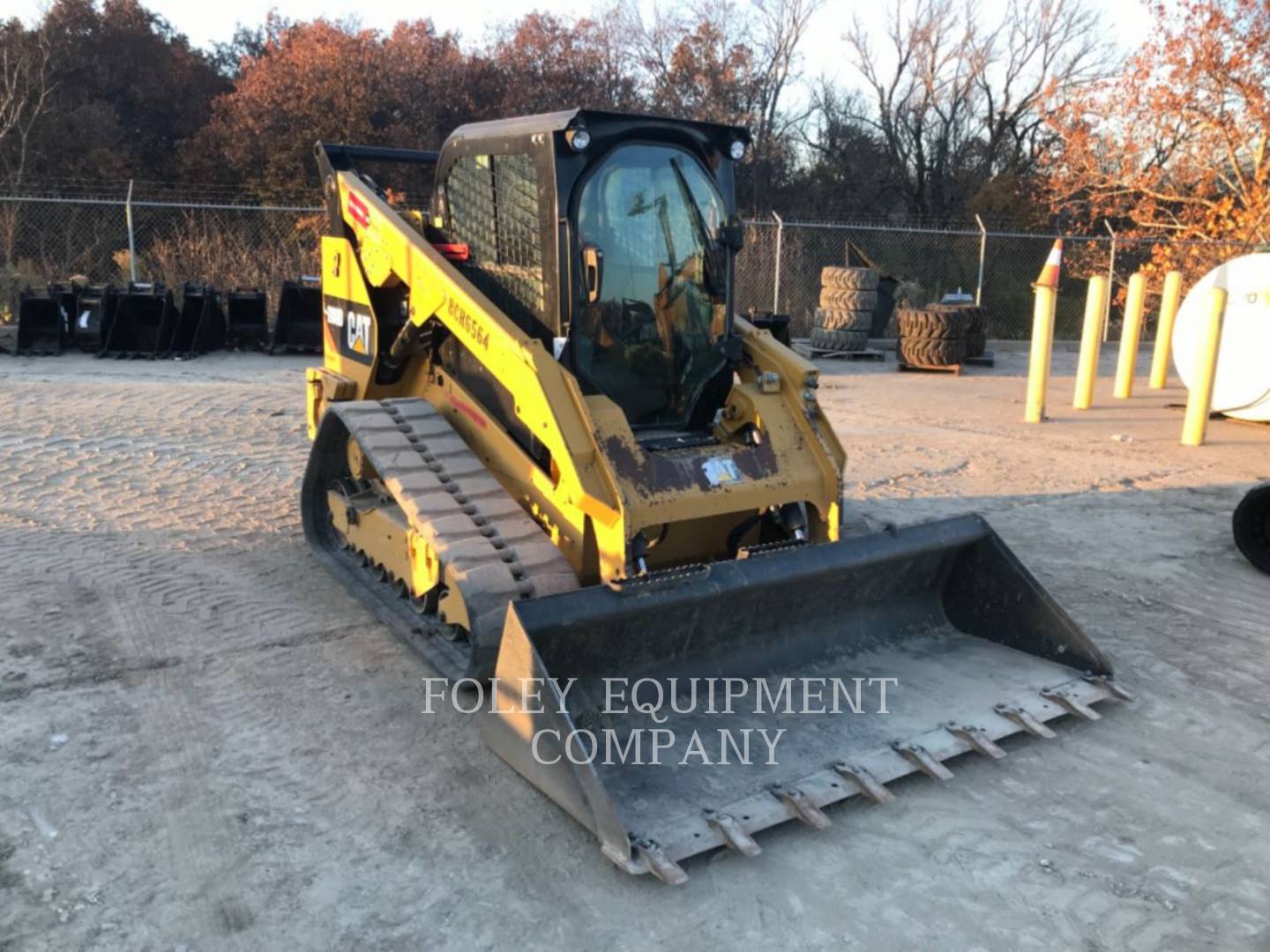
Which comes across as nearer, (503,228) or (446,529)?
(446,529)

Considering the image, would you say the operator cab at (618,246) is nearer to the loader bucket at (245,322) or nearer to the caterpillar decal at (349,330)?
the caterpillar decal at (349,330)

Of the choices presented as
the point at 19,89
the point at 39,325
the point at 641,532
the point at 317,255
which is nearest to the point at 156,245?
the point at 317,255

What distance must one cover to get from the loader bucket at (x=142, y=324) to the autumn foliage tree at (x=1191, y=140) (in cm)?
1541

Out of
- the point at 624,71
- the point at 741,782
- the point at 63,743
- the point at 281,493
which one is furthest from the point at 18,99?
the point at 741,782

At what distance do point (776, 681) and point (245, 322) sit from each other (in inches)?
476

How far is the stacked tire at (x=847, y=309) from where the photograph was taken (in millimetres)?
16297

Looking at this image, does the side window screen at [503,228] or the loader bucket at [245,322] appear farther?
the loader bucket at [245,322]

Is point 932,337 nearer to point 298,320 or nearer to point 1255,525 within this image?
point 298,320

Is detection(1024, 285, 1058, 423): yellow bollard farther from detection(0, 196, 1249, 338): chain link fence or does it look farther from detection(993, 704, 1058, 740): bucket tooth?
detection(993, 704, 1058, 740): bucket tooth

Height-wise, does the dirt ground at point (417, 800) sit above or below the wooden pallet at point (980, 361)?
below

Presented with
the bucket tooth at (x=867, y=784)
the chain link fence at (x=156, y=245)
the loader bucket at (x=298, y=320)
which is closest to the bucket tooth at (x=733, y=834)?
the bucket tooth at (x=867, y=784)

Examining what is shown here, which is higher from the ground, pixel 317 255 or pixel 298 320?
pixel 317 255

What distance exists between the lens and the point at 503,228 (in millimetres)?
5020

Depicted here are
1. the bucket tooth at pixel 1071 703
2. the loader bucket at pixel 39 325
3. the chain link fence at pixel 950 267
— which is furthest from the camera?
the chain link fence at pixel 950 267
